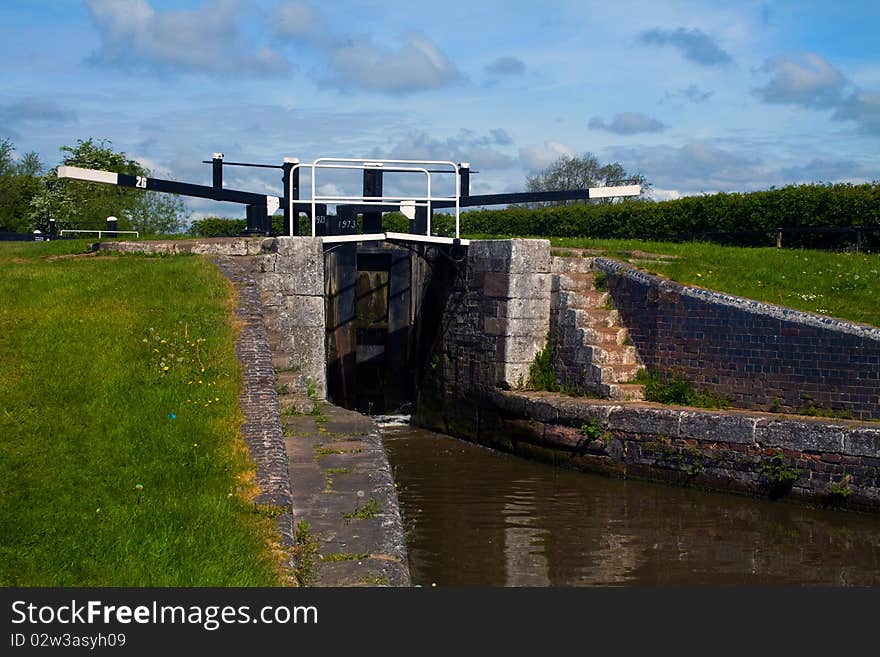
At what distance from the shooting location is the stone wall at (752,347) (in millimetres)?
11000

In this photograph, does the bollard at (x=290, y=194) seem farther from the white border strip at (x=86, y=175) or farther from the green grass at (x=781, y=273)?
the green grass at (x=781, y=273)

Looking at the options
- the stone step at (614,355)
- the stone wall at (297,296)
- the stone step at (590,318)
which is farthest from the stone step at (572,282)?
the stone wall at (297,296)

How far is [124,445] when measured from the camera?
6977mm

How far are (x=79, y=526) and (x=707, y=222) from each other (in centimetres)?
1879

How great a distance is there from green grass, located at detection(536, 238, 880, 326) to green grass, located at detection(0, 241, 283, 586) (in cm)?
699

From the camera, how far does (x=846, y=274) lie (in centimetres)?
1436

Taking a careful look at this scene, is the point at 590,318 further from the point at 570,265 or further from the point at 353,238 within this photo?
the point at 353,238

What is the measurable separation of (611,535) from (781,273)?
6333mm

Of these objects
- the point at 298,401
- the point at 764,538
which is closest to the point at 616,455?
the point at 764,538

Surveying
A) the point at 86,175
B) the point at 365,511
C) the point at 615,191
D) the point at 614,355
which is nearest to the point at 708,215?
the point at 615,191

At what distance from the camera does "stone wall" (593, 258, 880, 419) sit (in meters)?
11.0

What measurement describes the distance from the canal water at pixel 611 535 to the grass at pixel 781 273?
320 cm

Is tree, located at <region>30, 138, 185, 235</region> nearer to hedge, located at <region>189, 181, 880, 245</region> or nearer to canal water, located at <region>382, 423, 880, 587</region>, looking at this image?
hedge, located at <region>189, 181, 880, 245</region>

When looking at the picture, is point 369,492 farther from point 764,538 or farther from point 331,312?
point 331,312
